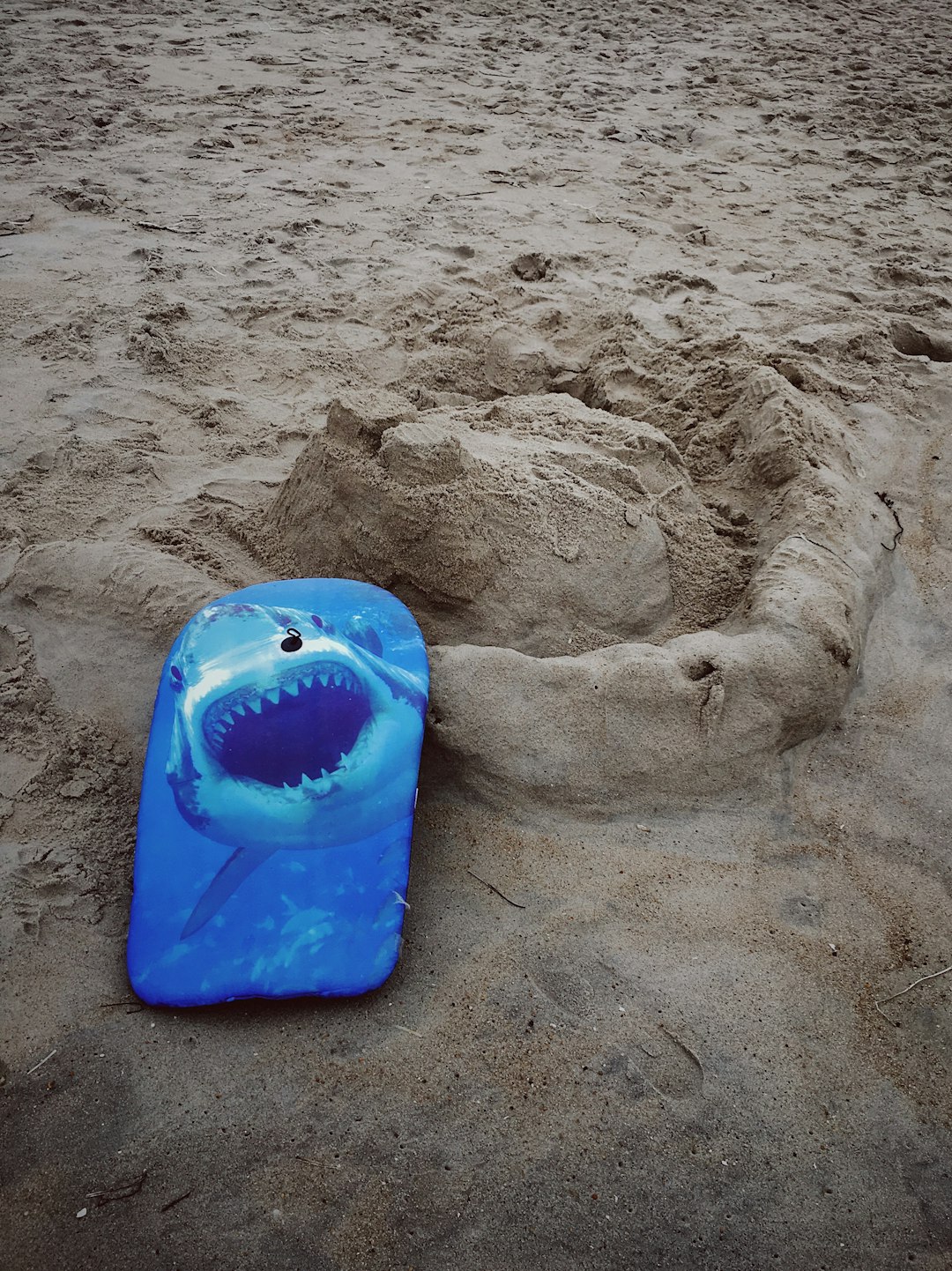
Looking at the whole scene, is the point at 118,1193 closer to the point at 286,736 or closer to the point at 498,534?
the point at 286,736

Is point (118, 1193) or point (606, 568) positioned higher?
point (606, 568)

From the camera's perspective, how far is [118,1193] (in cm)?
126

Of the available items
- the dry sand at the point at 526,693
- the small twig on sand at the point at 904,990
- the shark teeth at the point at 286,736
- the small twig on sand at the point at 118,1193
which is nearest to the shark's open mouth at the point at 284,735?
the shark teeth at the point at 286,736

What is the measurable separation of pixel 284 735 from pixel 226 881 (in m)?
0.29

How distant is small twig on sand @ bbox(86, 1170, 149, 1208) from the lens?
4.12ft

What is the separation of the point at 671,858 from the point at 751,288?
8.54 ft

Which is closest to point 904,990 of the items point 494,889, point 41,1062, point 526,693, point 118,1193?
point 494,889

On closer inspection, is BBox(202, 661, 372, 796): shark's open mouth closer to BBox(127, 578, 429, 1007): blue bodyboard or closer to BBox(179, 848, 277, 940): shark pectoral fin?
BBox(127, 578, 429, 1007): blue bodyboard

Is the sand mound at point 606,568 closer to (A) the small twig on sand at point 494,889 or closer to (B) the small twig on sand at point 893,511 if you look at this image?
(B) the small twig on sand at point 893,511

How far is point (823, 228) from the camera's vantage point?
3.88 m

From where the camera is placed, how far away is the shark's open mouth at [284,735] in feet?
5.44

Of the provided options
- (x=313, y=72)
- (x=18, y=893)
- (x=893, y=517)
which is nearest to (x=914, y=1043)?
(x=893, y=517)

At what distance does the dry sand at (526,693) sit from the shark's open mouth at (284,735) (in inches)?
10.4

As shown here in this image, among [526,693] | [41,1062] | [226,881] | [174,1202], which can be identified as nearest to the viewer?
A: [174,1202]
